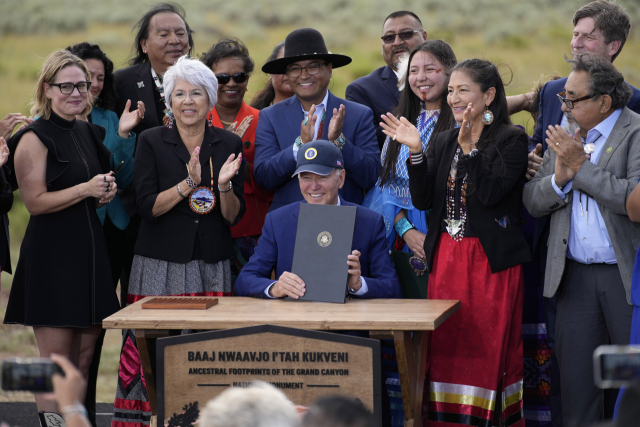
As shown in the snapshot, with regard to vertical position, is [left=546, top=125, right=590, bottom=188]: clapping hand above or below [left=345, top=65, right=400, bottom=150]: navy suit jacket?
below

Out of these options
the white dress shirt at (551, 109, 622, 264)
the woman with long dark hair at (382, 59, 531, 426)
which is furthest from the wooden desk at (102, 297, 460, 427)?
the white dress shirt at (551, 109, 622, 264)

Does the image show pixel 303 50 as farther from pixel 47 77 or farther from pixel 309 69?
pixel 47 77

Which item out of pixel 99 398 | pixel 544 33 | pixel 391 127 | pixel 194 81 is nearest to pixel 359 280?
pixel 391 127

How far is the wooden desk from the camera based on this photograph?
2.78 metres

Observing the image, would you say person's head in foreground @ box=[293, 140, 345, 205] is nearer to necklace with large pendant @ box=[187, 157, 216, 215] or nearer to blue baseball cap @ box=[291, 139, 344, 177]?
blue baseball cap @ box=[291, 139, 344, 177]

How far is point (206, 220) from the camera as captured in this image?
3.59 metres

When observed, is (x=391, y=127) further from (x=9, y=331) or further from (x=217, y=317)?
(x=9, y=331)

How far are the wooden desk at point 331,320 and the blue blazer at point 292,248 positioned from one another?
18 cm

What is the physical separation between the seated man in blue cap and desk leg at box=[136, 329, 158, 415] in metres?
0.52

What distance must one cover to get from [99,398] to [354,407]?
4.64 meters

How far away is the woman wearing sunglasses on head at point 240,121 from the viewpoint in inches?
165

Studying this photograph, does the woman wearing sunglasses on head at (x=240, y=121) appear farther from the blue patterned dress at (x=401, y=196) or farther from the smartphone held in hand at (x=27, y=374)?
the smartphone held in hand at (x=27, y=374)

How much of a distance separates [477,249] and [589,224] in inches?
20.2

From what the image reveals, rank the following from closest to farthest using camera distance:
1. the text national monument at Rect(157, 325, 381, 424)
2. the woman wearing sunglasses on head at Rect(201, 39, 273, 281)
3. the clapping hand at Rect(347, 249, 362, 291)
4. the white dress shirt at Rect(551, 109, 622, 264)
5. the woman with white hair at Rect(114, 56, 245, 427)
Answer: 1. the text national monument at Rect(157, 325, 381, 424)
2. the clapping hand at Rect(347, 249, 362, 291)
3. the white dress shirt at Rect(551, 109, 622, 264)
4. the woman with white hair at Rect(114, 56, 245, 427)
5. the woman wearing sunglasses on head at Rect(201, 39, 273, 281)
